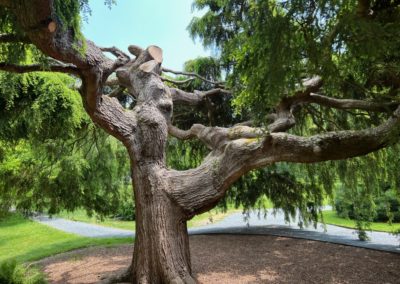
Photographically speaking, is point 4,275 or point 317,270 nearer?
point 4,275

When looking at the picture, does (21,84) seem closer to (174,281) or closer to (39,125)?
Answer: (39,125)

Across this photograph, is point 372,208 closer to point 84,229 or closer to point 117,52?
point 117,52

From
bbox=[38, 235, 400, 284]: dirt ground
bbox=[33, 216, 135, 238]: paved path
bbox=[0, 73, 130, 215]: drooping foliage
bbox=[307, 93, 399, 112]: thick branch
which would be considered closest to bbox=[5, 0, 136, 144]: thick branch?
bbox=[0, 73, 130, 215]: drooping foliage

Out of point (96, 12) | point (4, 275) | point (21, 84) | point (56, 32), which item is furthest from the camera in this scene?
point (21, 84)

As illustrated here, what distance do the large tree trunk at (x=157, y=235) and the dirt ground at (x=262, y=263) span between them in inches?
47.7

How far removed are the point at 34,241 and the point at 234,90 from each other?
10.8m

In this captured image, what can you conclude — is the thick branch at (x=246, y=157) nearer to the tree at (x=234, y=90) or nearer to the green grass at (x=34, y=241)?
the tree at (x=234, y=90)

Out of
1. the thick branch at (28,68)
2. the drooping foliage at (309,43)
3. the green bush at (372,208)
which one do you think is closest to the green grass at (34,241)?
the thick branch at (28,68)

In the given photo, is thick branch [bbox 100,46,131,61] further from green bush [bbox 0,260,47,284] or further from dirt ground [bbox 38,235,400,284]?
dirt ground [bbox 38,235,400,284]

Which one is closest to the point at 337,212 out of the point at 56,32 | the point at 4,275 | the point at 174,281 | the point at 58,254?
the point at 58,254

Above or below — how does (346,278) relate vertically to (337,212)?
below

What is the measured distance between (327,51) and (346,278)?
4444 millimetres

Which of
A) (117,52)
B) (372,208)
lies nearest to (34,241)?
(117,52)

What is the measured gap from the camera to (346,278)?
5320mm
